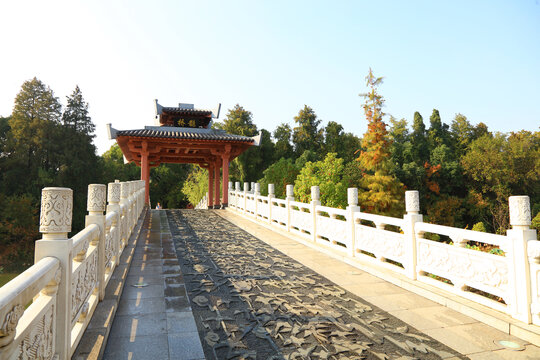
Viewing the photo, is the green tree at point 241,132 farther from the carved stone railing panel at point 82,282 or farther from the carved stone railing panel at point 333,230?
the carved stone railing panel at point 82,282

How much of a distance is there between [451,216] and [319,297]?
28.8m

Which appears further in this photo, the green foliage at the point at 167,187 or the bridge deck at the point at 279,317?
the green foliage at the point at 167,187

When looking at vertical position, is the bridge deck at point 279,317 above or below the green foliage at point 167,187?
below

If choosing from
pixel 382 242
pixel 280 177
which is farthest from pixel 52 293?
pixel 280 177

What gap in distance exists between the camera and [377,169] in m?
26.2

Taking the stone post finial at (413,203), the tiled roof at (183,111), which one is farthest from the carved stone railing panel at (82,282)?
the tiled roof at (183,111)

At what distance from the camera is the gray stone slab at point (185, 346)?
2.59 m

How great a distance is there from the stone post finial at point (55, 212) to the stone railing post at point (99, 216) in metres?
1.31

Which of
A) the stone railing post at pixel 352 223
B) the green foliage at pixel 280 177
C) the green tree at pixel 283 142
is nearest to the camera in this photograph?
the stone railing post at pixel 352 223

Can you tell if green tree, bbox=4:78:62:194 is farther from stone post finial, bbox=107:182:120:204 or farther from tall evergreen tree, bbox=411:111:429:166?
tall evergreen tree, bbox=411:111:429:166

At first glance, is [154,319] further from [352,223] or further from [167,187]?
→ [167,187]

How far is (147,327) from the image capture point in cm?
310

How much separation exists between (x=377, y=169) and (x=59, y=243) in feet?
85.9

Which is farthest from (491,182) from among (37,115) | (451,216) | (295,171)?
(37,115)
